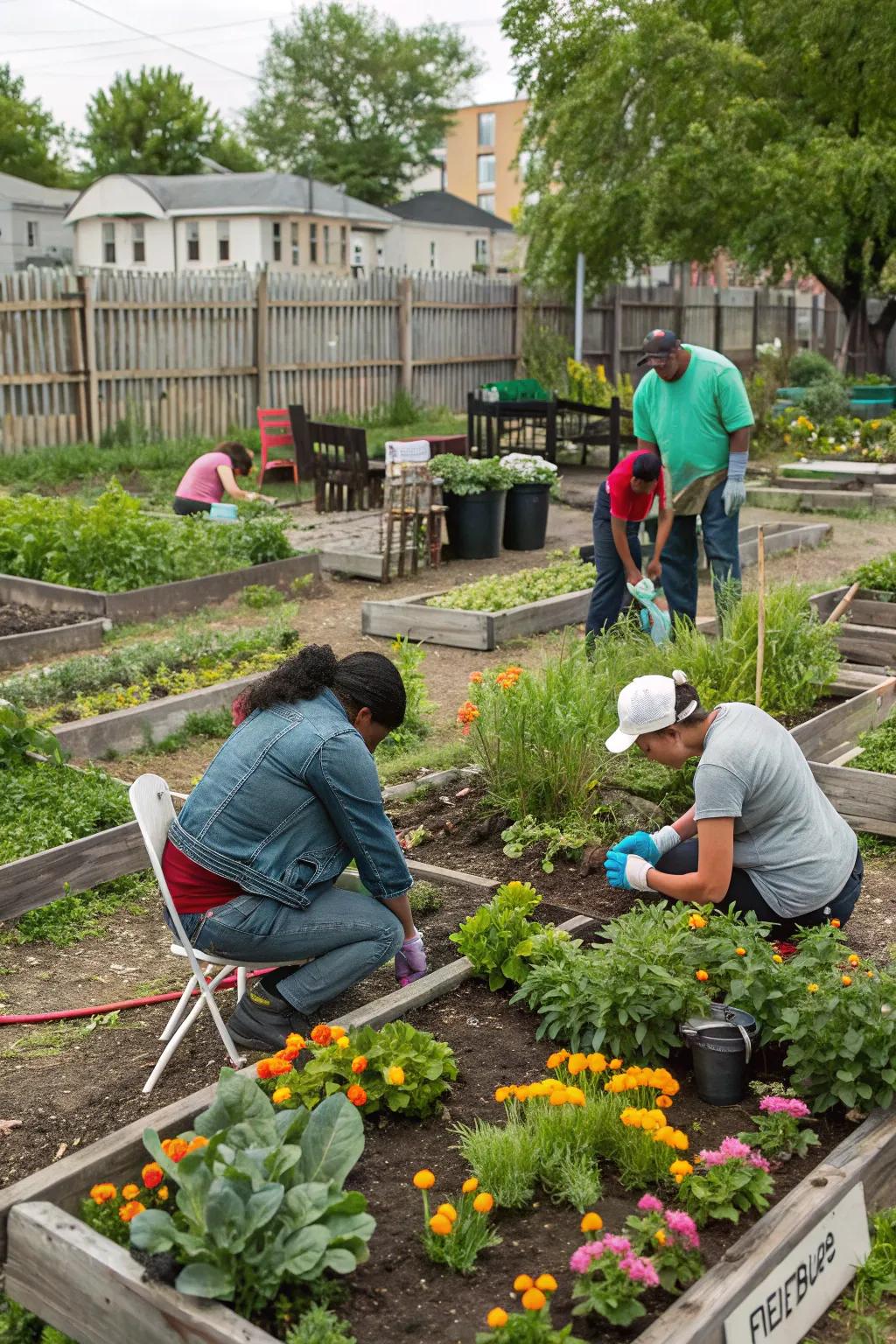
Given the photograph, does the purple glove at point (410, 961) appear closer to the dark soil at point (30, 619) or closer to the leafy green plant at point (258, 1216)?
the leafy green plant at point (258, 1216)

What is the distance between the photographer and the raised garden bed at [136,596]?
8945mm

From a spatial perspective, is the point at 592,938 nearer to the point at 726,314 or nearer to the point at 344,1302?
the point at 344,1302

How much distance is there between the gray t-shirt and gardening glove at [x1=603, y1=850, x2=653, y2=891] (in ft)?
1.02

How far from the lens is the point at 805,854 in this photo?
4.15m

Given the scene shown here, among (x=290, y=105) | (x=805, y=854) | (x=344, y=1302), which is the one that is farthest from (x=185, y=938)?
(x=290, y=105)

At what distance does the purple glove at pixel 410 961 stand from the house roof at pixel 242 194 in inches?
1679

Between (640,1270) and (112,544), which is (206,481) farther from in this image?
(640,1270)

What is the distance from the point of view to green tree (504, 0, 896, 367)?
19859 millimetres

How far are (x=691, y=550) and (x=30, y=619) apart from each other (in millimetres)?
4292

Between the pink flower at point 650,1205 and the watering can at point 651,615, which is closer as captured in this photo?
the pink flower at point 650,1205

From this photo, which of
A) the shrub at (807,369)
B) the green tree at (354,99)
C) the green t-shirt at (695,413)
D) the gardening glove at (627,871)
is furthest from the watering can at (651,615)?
the green tree at (354,99)

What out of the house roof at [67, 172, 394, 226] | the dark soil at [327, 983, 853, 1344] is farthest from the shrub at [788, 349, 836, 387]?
the house roof at [67, 172, 394, 226]

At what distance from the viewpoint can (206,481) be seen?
11391 mm

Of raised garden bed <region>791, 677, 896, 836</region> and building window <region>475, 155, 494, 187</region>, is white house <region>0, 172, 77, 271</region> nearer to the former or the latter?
raised garden bed <region>791, 677, 896, 836</region>
